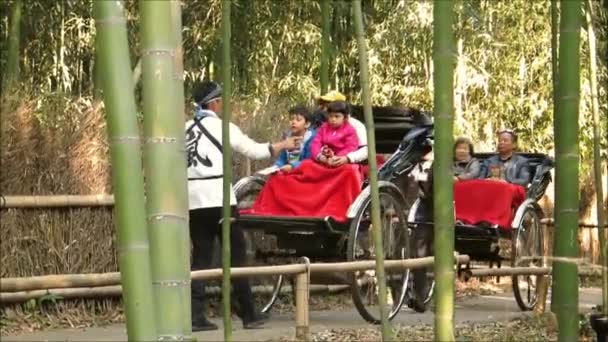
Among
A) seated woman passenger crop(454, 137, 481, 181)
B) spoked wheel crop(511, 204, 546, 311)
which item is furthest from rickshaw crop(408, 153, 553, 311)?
seated woman passenger crop(454, 137, 481, 181)

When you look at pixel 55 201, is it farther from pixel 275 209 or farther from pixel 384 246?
pixel 384 246

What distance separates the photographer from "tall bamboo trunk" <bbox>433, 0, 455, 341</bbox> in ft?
15.0

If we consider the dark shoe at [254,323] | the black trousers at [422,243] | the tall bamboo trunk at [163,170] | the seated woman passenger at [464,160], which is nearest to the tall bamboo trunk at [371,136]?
the tall bamboo trunk at [163,170]

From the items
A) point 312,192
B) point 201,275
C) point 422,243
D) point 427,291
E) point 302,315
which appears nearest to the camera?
point 201,275

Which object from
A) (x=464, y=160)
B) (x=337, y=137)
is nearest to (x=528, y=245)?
(x=464, y=160)

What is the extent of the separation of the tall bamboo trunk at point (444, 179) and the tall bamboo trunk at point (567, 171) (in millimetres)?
440

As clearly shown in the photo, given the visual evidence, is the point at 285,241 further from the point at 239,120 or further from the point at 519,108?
the point at 519,108

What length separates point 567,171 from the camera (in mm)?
4836

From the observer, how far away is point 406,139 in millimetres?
8641

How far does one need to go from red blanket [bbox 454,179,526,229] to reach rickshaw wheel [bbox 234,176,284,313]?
4.88ft

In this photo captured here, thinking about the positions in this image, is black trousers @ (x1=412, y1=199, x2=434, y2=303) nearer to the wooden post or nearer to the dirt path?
the dirt path

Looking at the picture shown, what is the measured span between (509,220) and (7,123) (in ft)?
12.4

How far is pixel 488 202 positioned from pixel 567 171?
4.65 m

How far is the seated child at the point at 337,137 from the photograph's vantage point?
8180mm
